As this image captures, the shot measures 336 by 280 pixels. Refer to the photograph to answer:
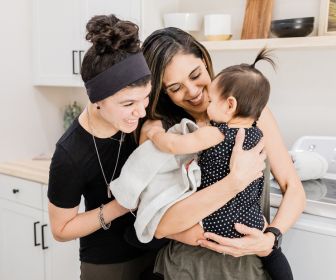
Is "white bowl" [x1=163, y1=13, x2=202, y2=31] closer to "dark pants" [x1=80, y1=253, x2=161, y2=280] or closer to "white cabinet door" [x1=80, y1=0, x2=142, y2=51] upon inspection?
"white cabinet door" [x1=80, y1=0, x2=142, y2=51]

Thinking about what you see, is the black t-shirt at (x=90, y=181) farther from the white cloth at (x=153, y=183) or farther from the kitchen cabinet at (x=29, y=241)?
the kitchen cabinet at (x=29, y=241)

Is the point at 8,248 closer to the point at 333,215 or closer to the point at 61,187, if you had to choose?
the point at 61,187

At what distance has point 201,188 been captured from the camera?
1.28 metres

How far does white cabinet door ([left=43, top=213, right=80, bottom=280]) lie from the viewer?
7.68 ft

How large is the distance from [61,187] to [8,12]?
69.0 inches

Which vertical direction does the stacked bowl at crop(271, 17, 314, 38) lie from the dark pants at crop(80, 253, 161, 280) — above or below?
above

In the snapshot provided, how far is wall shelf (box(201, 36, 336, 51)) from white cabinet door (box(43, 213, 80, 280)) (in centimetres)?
129

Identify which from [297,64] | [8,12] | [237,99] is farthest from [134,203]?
[8,12]

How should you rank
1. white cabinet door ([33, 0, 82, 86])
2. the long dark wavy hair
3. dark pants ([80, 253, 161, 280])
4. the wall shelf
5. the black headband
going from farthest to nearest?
white cabinet door ([33, 0, 82, 86]) → the wall shelf → dark pants ([80, 253, 161, 280]) → the long dark wavy hair → the black headband

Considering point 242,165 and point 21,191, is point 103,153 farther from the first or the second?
point 21,191

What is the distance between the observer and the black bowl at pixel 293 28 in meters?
1.95

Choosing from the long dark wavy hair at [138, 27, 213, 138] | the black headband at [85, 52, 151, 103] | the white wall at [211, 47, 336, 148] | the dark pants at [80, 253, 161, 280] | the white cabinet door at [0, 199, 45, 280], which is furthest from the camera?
the white cabinet door at [0, 199, 45, 280]

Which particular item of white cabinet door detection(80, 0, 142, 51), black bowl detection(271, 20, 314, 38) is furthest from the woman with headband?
white cabinet door detection(80, 0, 142, 51)

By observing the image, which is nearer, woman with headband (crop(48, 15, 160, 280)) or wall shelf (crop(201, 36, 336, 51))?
woman with headband (crop(48, 15, 160, 280))
